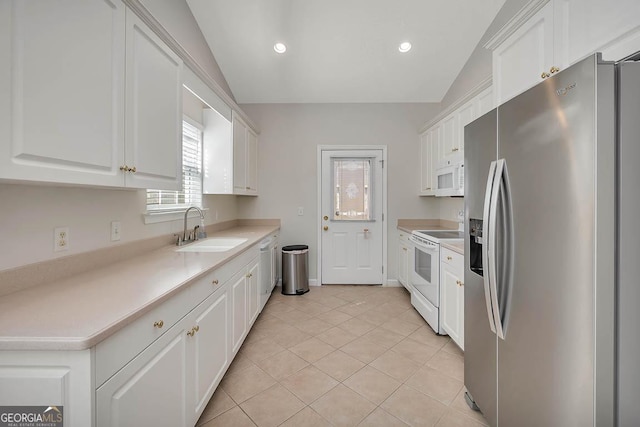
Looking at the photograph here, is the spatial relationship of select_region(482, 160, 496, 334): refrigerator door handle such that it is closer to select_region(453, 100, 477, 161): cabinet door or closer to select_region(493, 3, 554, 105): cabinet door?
select_region(493, 3, 554, 105): cabinet door

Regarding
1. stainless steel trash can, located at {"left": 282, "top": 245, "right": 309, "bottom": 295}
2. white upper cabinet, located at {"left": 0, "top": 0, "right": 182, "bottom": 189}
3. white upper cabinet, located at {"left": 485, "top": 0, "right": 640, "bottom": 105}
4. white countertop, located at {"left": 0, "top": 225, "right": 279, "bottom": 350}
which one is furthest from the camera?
stainless steel trash can, located at {"left": 282, "top": 245, "right": 309, "bottom": 295}

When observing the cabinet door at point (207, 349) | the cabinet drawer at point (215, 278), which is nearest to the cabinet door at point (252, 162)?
the cabinet drawer at point (215, 278)

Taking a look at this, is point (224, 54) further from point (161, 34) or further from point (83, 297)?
point (83, 297)

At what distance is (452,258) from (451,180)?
1026 millimetres

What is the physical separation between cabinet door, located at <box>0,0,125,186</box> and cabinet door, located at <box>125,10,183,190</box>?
0.07m

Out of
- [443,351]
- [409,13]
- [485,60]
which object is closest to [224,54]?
[409,13]

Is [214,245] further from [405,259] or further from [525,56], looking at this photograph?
[525,56]

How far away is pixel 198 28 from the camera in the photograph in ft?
9.67

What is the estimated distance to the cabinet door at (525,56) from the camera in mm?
1417

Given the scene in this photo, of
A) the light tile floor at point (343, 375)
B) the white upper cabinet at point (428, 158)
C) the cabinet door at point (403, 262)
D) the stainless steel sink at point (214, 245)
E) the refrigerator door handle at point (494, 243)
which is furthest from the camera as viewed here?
the cabinet door at point (403, 262)

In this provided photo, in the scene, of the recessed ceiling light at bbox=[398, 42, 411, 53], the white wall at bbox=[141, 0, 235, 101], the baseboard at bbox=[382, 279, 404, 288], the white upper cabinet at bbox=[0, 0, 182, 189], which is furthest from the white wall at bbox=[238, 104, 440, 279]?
the white upper cabinet at bbox=[0, 0, 182, 189]

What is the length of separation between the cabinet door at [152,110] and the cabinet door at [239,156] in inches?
46.8

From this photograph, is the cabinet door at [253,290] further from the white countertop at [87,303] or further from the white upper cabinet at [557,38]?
the white upper cabinet at [557,38]

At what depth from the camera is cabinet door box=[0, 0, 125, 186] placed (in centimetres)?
85
